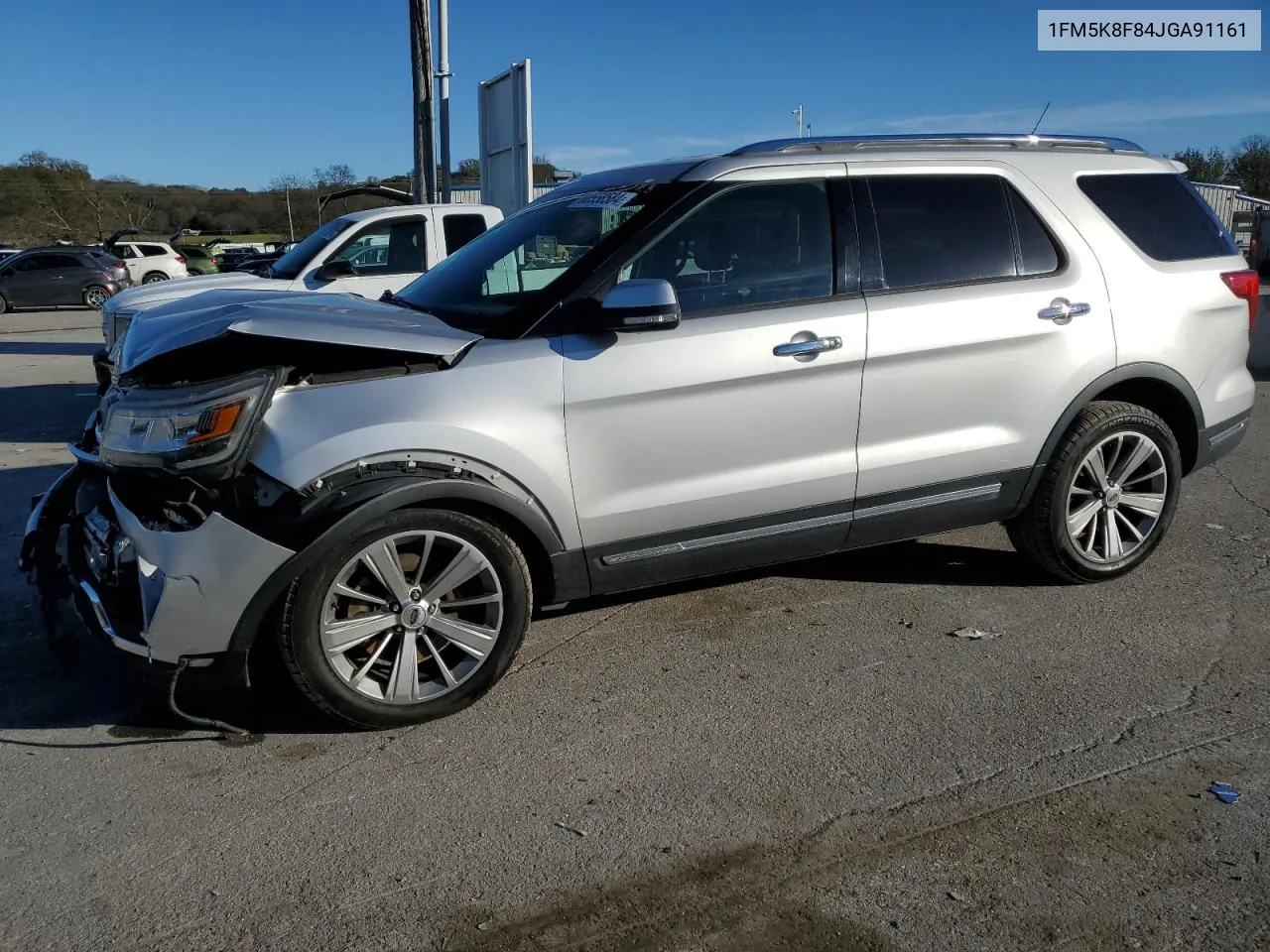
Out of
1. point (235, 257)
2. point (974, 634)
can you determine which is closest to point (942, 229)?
point (974, 634)

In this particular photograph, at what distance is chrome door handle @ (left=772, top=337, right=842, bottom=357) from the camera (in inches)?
156

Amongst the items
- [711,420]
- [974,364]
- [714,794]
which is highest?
[974,364]

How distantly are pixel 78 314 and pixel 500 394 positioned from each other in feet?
83.6

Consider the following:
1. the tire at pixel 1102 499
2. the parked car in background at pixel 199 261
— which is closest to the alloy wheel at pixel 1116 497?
the tire at pixel 1102 499

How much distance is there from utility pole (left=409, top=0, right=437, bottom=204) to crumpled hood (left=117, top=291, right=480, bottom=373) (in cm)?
1249

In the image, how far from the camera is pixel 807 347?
399 centimetres

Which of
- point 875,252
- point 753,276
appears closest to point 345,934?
point 753,276

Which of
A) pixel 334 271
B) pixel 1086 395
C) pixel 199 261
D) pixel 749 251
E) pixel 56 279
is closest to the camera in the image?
pixel 749 251

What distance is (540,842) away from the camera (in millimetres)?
2982

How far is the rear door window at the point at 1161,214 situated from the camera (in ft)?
15.7

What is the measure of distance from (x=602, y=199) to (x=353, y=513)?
1763 mm

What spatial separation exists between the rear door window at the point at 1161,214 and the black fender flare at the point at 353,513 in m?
3.17

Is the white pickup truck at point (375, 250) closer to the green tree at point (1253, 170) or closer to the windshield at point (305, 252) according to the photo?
the windshield at point (305, 252)

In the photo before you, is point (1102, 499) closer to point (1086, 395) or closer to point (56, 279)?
point (1086, 395)
